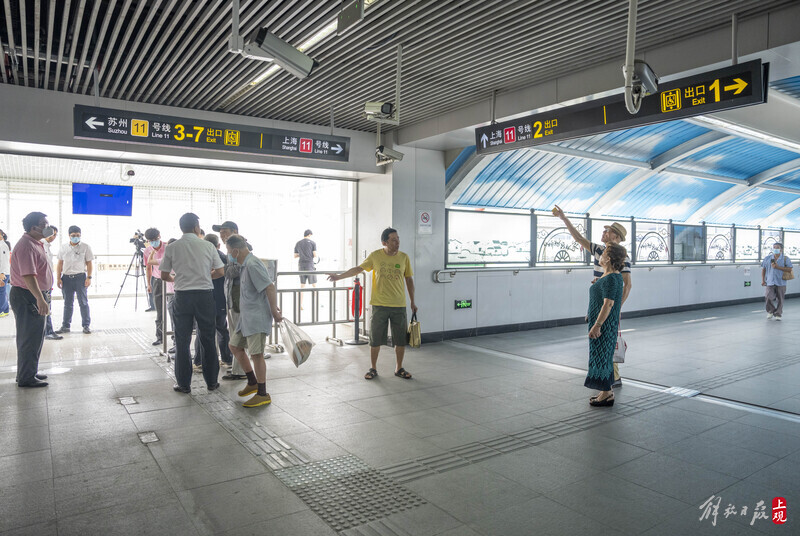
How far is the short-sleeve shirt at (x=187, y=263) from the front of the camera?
19.1 feet

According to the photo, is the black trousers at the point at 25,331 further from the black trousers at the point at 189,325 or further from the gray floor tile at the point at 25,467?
the gray floor tile at the point at 25,467

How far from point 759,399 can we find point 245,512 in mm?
5574

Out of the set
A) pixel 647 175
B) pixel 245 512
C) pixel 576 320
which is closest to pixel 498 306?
pixel 576 320

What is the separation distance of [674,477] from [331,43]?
16.1 feet

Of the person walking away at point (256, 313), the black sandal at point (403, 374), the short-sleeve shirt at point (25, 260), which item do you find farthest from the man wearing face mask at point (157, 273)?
the black sandal at point (403, 374)

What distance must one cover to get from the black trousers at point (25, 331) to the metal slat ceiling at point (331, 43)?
2562mm

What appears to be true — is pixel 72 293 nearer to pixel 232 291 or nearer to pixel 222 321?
pixel 222 321

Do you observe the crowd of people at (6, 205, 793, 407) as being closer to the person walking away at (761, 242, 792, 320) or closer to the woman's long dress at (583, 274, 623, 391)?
the woman's long dress at (583, 274, 623, 391)

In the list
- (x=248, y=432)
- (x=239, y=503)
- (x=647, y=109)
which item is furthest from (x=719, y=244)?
(x=239, y=503)

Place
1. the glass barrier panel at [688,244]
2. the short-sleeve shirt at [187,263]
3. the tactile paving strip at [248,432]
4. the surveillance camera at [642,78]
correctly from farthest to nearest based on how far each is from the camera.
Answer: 1. the glass barrier panel at [688,244]
2. the short-sleeve shirt at [187,263]
3. the surveillance camera at [642,78]
4. the tactile paving strip at [248,432]

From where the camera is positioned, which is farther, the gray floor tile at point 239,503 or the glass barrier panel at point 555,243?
the glass barrier panel at point 555,243

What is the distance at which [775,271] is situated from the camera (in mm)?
12297

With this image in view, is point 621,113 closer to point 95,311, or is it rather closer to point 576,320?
point 576,320

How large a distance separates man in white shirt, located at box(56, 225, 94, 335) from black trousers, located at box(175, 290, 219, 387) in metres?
→ 4.95
